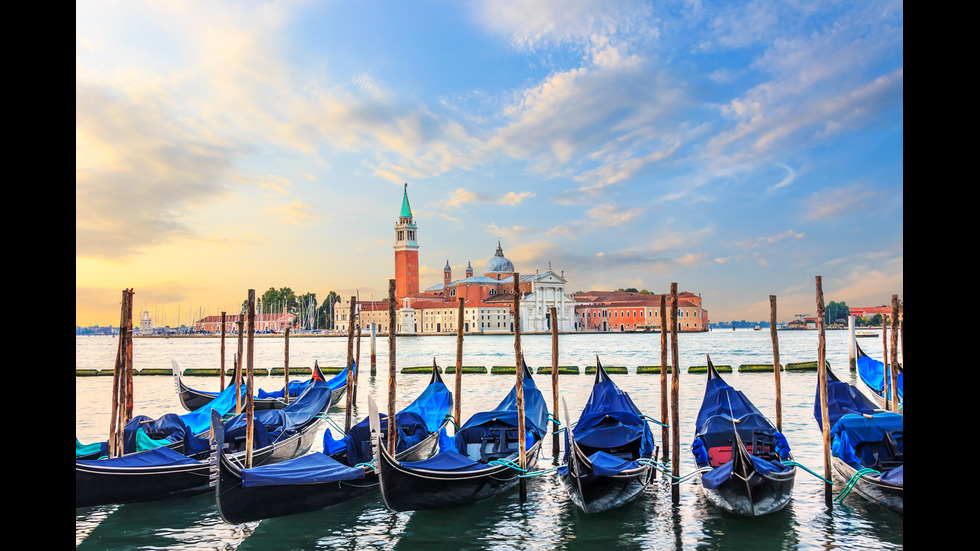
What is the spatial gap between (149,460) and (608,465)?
4161 millimetres

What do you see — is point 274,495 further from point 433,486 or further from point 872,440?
point 872,440

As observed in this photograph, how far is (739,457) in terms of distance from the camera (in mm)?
5562

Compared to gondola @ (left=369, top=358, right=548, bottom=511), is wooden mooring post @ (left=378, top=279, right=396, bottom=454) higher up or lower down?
higher up

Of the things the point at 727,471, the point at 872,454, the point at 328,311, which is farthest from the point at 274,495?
the point at 328,311

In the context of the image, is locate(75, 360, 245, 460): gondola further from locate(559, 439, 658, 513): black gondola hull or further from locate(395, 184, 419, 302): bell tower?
locate(395, 184, 419, 302): bell tower

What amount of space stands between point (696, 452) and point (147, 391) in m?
15.8

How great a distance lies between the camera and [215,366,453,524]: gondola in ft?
17.6

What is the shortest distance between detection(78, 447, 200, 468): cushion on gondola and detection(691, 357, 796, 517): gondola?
4.80 meters

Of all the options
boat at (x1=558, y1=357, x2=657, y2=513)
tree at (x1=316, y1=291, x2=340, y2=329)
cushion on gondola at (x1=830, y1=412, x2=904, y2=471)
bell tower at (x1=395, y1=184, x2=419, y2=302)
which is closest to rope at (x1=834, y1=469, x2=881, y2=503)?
cushion on gondola at (x1=830, y1=412, x2=904, y2=471)

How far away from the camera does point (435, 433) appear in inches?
317

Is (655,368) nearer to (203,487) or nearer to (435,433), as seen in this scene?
(435,433)

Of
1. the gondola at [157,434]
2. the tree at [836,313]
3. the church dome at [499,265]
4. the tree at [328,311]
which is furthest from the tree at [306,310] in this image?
the gondola at [157,434]

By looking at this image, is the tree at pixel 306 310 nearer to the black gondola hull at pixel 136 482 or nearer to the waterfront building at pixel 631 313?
the waterfront building at pixel 631 313
